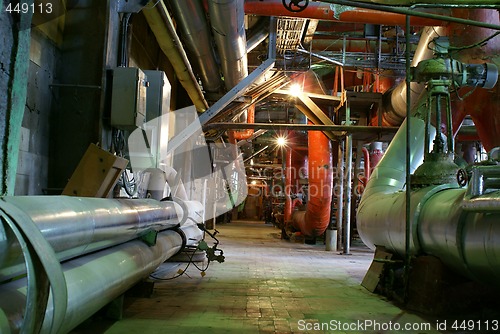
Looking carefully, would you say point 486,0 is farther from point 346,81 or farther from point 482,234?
point 346,81

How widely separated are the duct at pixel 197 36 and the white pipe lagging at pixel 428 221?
8.66ft

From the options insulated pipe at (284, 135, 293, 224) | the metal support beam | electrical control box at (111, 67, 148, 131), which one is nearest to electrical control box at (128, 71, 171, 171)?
electrical control box at (111, 67, 148, 131)

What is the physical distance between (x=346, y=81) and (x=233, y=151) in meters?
3.80

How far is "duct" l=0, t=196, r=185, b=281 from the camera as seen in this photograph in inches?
64.1

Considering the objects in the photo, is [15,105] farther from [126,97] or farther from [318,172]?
[318,172]

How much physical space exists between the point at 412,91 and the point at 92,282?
5.61 metres

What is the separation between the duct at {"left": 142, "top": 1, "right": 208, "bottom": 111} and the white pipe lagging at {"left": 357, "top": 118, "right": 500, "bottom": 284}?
2828 millimetres

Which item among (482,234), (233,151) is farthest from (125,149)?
(233,151)

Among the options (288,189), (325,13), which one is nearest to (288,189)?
(288,189)

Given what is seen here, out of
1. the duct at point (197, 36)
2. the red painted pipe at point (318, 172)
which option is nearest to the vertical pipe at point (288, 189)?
the red painted pipe at point (318, 172)

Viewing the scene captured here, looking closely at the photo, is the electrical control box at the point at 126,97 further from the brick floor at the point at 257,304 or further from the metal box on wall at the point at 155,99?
the brick floor at the point at 257,304

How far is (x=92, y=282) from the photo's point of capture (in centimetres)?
225

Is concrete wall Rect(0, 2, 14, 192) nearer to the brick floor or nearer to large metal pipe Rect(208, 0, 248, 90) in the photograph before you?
the brick floor

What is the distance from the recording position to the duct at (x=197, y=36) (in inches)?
168
